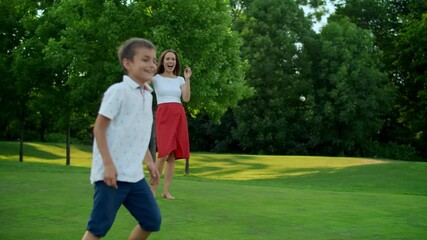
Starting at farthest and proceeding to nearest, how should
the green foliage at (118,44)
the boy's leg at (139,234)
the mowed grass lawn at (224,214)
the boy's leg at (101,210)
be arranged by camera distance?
the green foliage at (118,44), the mowed grass lawn at (224,214), the boy's leg at (139,234), the boy's leg at (101,210)

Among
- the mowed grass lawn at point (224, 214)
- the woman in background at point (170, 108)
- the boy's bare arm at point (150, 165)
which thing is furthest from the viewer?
the woman in background at point (170, 108)

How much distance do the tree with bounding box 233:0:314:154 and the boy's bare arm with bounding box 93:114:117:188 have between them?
41795mm

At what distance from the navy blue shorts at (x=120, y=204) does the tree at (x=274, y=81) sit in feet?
136

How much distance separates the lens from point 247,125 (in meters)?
46.9

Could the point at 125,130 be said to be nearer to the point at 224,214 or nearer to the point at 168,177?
the point at 224,214

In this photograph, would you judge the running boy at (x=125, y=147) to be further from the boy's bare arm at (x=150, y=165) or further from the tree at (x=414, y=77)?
the tree at (x=414, y=77)

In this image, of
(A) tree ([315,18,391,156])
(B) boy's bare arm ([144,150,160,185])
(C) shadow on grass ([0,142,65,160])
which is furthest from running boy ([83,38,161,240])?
(A) tree ([315,18,391,156])

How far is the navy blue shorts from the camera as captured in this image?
168 inches

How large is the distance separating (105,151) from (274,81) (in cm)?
4352

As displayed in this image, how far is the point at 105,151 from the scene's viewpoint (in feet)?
13.8

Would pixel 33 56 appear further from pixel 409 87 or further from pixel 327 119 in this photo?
pixel 409 87

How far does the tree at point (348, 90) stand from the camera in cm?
4522

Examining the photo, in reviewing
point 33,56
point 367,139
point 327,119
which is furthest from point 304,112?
point 33,56

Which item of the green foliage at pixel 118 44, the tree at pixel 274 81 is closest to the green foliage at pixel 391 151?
the tree at pixel 274 81
